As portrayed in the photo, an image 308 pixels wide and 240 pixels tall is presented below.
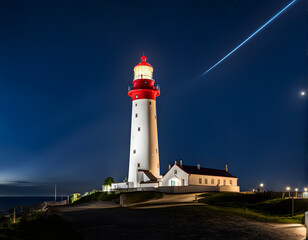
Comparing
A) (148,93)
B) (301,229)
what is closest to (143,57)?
(148,93)

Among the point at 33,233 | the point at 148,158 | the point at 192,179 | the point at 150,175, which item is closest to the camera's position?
the point at 33,233

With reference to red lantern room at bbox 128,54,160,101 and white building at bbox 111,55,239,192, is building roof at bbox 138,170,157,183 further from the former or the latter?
red lantern room at bbox 128,54,160,101

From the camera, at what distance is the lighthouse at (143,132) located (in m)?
43.4

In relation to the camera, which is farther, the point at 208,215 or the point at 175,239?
the point at 208,215

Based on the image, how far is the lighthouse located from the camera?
4344cm

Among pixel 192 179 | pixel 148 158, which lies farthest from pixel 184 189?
pixel 148 158

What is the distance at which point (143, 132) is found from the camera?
44281mm

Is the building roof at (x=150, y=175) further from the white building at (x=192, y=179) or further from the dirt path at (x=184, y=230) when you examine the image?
the dirt path at (x=184, y=230)

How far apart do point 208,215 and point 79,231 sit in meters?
7.91

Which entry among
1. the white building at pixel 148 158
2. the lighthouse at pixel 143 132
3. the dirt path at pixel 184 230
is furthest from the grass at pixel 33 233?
the lighthouse at pixel 143 132

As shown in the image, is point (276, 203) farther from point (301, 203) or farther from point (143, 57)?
point (143, 57)

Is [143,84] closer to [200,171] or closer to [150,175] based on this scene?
[150,175]

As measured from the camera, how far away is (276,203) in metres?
24.7

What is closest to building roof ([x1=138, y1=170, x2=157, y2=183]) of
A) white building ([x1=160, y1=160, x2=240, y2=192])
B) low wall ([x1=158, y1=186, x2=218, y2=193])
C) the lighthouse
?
the lighthouse
